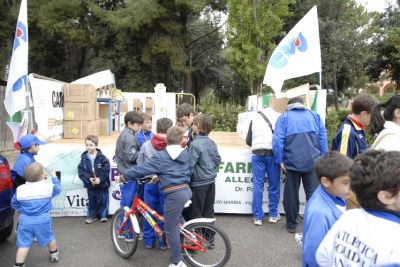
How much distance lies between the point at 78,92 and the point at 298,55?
12.7 ft

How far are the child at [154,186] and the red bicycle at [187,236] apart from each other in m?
0.14

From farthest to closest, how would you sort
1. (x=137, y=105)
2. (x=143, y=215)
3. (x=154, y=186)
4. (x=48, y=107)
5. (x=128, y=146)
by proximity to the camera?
1. (x=137, y=105)
2. (x=48, y=107)
3. (x=128, y=146)
4. (x=154, y=186)
5. (x=143, y=215)

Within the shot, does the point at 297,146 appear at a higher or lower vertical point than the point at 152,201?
higher

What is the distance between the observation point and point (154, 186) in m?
4.38

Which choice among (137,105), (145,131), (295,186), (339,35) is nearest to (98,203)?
(145,131)

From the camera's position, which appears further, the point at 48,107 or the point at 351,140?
the point at 48,107

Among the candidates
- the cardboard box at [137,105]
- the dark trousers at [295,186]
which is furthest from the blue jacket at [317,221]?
the cardboard box at [137,105]

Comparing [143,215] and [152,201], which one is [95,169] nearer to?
[152,201]

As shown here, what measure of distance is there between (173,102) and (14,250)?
8.14 m

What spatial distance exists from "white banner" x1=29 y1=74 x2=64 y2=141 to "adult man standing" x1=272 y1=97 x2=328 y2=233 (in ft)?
11.7

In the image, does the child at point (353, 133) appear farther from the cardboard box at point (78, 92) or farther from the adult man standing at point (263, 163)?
the cardboard box at point (78, 92)

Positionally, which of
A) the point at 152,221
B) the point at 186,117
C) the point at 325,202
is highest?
the point at 186,117

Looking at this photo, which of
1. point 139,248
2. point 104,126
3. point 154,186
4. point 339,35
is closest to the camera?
point 154,186

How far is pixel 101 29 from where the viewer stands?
933 inches
